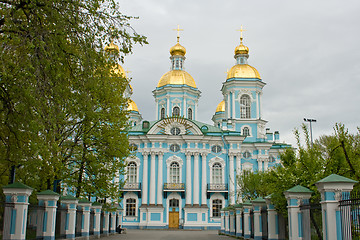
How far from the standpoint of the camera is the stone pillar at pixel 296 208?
39.8 ft

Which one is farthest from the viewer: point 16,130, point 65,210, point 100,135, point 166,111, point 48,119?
point 166,111

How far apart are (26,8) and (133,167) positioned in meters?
31.7

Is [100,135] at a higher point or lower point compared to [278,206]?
higher

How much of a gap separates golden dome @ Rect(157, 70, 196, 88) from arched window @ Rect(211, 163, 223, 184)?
10906 millimetres

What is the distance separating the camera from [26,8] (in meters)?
10.2

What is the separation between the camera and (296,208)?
12.2 metres

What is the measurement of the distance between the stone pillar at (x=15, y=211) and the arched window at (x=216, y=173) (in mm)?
30532

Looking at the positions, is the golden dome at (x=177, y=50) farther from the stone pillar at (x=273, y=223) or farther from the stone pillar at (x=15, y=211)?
the stone pillar at (x=15, y=211)

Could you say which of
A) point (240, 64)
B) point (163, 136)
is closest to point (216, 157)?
point (163, 136)

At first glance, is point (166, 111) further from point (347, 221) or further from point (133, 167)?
point (347, 221)

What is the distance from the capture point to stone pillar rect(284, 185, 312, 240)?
39.8 ft

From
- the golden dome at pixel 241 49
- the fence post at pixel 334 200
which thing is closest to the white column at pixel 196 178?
the golden dome at pixel 241 49

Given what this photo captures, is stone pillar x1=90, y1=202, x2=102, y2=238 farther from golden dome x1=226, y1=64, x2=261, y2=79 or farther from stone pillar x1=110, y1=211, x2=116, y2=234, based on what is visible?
golden dome x1=226, y1=64, x2=261, y2=79

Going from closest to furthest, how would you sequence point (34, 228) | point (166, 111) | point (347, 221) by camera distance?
point (347, 221) → point (34, 228) → point (166, 111)
